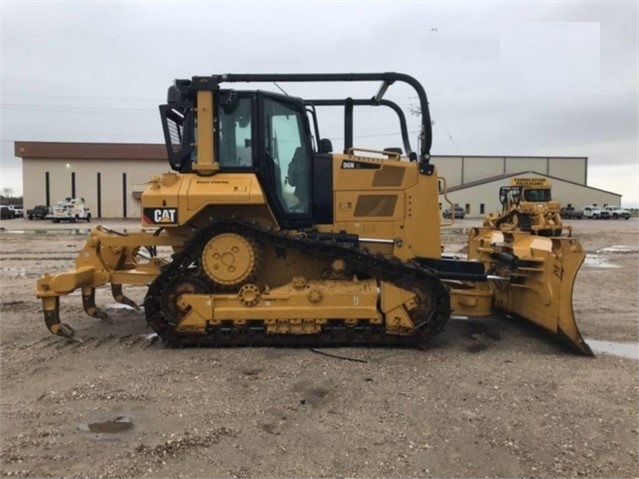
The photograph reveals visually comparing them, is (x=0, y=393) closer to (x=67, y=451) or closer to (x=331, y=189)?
(x=67, y=451)

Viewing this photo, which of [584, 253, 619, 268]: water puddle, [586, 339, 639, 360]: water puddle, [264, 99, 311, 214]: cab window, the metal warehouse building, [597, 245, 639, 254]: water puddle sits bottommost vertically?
[586, 339, 639, 360]: water puddle

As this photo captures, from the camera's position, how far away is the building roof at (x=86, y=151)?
57688 millimetres

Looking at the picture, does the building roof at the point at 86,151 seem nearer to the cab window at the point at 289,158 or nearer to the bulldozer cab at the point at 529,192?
the bulldozer cab at the point at 529,192

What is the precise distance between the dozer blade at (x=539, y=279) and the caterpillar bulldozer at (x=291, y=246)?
0.02m

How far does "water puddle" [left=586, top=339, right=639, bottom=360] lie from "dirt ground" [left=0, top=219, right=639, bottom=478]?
0.28ft

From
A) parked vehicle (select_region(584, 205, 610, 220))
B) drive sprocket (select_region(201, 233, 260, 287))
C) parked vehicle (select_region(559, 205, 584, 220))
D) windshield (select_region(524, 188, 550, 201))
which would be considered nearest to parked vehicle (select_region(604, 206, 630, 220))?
parked vehicle (select_region(584, 205, 610, 220))

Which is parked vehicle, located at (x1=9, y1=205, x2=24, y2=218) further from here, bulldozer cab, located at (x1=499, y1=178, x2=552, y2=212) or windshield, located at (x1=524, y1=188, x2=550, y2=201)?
windshield, located at (x1=524, y1=188, x2=550, y2=201)

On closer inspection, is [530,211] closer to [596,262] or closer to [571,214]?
[596,262]

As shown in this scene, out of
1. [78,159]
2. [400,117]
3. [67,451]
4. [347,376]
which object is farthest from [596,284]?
[78,159]

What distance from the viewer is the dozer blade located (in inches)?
247

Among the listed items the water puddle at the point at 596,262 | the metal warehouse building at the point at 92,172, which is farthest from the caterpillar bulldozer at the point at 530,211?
the metal warehouse building at the point at 92,172

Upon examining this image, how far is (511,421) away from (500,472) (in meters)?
0.85

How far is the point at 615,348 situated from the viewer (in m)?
6.64

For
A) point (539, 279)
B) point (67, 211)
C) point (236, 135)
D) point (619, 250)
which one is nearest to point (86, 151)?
point (67, 211)
